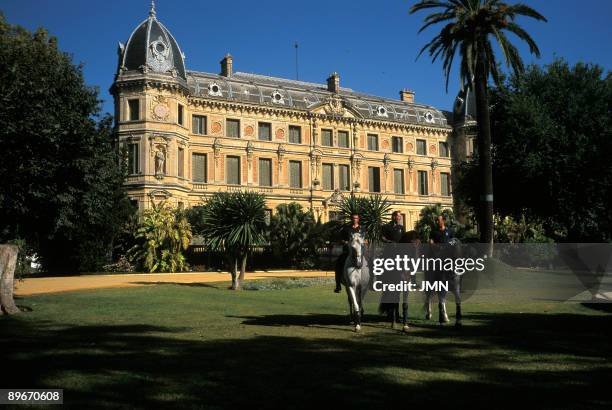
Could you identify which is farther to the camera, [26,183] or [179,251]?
[179,251]

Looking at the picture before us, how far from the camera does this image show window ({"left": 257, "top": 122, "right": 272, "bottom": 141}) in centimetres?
5531

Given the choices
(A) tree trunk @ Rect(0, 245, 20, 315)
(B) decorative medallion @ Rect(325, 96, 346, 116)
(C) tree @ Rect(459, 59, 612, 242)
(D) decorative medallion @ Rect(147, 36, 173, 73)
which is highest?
(D) decorative medallion @ Rect(147, 36, 173, 73)

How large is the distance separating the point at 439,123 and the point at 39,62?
169 ft

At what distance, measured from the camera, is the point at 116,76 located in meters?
48.5

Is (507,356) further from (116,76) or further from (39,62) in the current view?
(116,76)

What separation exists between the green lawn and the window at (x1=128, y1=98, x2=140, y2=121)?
1368 inches

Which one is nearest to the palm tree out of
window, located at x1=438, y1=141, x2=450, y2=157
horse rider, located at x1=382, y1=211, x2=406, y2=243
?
horse rider, located at x1=382, y1=211, x2=406, y2=243

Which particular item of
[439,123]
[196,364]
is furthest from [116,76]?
[196,364]

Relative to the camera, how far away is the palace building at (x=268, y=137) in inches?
1864

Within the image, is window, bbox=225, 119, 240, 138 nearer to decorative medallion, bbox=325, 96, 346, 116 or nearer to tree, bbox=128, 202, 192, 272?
decorative medallion, bbox=325, 96, 346, 116

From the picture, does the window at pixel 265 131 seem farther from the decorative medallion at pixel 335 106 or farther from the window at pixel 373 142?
the window at pixel 373 142

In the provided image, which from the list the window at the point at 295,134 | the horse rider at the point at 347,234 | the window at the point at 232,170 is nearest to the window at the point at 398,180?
the window at the point at 295,134

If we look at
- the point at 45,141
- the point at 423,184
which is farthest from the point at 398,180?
the point at 45,141

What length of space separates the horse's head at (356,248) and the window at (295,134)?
4567 cm
